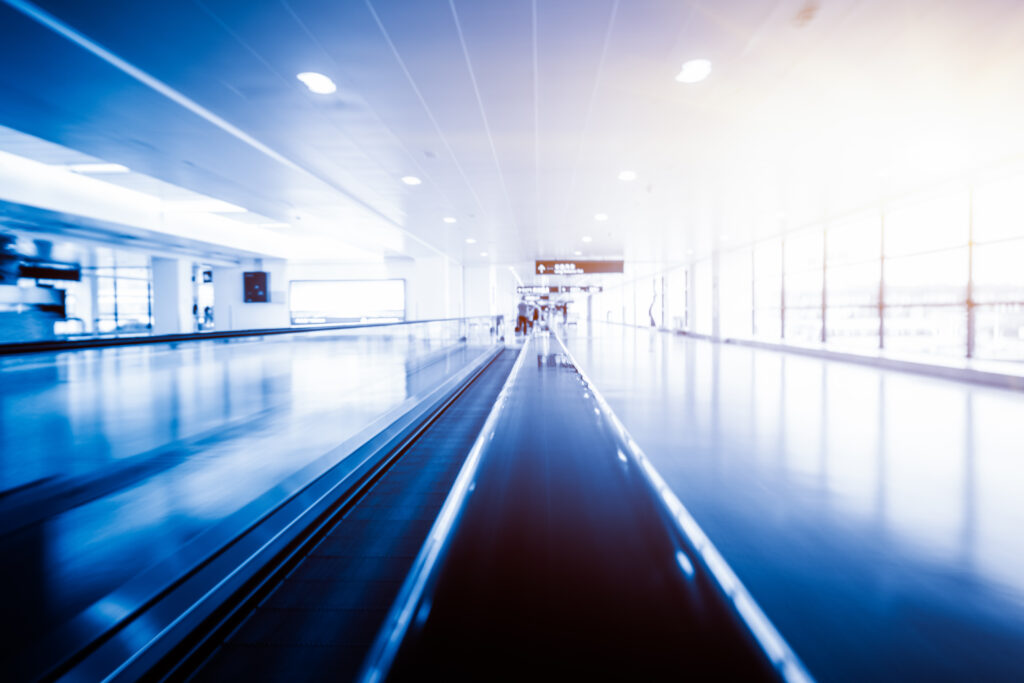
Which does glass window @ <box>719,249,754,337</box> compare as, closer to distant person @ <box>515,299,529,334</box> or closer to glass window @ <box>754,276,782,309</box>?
glass window @ <box>754,276,782,309</box>

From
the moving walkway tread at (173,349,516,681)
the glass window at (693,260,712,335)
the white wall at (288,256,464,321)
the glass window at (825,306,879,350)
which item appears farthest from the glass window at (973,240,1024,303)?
the white wall at (288,256,464,321)

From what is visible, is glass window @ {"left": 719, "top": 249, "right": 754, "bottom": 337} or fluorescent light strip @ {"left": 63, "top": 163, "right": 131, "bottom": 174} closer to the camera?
fluorescent light strip @ {"left": 63, "top": 163, "right": 131, "bottom": 174}

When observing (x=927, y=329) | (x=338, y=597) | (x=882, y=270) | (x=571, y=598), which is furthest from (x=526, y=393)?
(x=927, y=329)

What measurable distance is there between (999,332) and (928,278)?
1978 millimetres

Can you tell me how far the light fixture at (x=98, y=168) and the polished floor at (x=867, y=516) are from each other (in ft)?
36.2

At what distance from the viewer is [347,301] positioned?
26.3 metres

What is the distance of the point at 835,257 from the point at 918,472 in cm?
1325

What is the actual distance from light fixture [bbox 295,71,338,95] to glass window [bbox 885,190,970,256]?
1212 centimetres

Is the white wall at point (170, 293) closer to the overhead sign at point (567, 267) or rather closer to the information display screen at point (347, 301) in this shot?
the information display screen at point (347, 301)

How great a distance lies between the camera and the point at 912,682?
1.85 metres

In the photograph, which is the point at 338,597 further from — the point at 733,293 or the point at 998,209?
the point at 733,293

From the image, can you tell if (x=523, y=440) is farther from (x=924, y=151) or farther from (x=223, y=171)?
(x=924, y=151)

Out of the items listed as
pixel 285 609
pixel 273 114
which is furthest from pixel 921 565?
pixel 273 114

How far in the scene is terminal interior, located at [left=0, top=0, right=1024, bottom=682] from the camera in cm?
226
